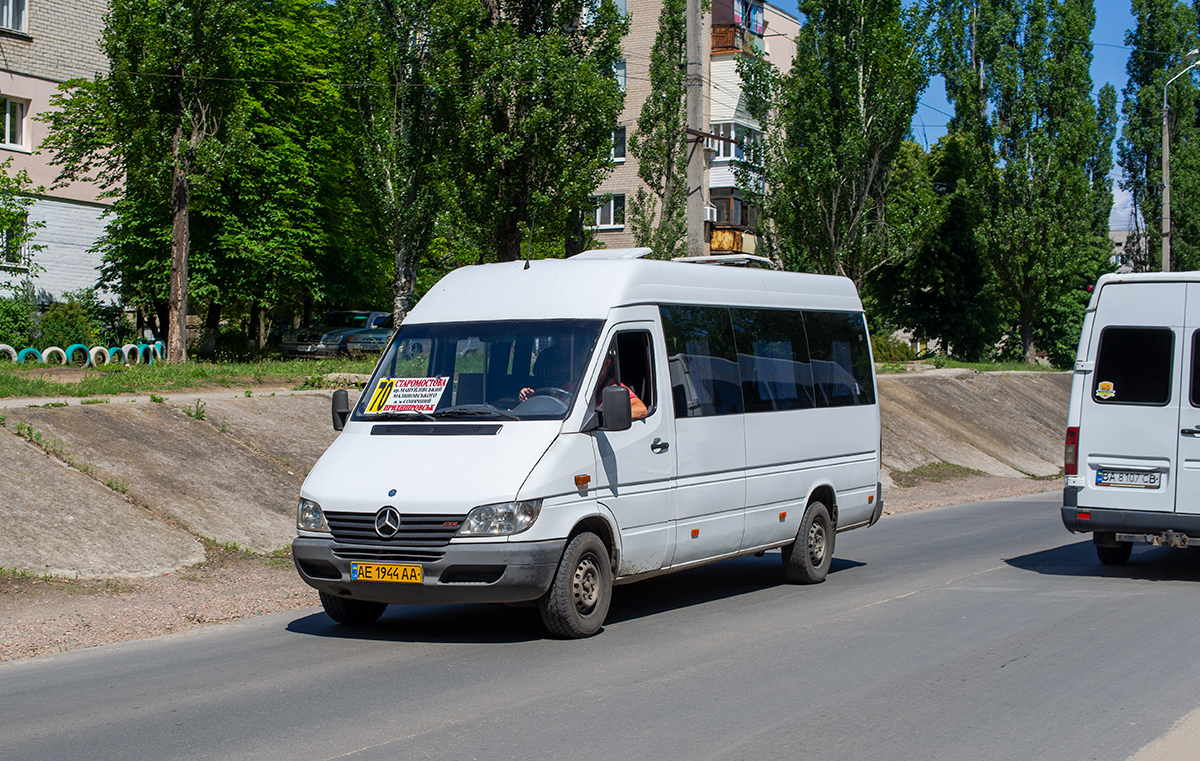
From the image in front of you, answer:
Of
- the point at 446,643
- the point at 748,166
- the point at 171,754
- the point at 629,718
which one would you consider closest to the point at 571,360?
the point at 446,643

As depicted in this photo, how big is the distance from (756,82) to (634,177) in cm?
1850

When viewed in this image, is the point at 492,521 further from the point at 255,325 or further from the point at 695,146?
the point at 255,325

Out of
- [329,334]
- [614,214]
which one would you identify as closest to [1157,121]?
[614,214]

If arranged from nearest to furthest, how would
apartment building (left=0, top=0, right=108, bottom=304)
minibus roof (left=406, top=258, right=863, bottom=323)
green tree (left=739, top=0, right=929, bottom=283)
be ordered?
minibus roof (left=406, top=258, right=863, bottom=323) → green tree (left=739, top=0, right=929, bottom=283) → apartment building (left=0, top=0, right=108, bottom=304)

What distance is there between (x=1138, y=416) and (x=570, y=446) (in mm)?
6196

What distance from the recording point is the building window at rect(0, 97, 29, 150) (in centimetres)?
3897

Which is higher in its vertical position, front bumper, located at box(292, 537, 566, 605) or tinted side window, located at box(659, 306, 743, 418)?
tinted side window, located at box(659, 306, 743, 418)

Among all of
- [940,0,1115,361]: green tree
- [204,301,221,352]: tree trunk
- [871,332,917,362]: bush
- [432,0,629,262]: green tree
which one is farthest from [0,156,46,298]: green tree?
[940,0,1115,361]: green tree

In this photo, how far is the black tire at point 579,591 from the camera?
8219mm

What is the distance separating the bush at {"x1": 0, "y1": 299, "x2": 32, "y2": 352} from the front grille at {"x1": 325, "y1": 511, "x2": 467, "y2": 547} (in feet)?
100

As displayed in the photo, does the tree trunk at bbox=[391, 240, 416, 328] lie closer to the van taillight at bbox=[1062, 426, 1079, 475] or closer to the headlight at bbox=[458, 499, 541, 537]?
the van taillight at bbox=[1062, 426, 1079, 475]

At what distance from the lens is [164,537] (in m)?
12.2

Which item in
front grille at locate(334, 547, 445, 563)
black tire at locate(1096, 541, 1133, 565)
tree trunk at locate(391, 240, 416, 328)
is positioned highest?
tree trunk at locate(391, 240, 416, 328)

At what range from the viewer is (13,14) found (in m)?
40.0
